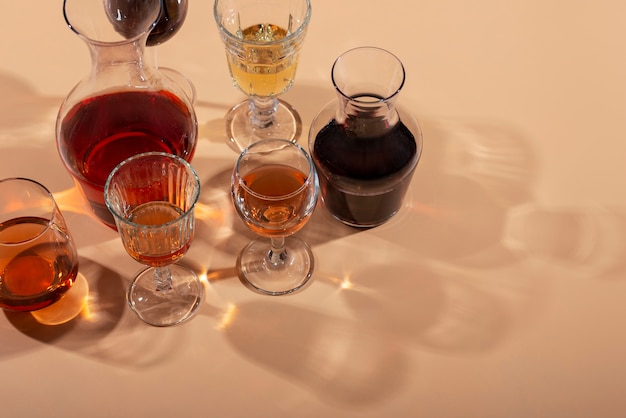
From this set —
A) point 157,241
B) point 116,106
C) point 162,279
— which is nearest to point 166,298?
point 162,279

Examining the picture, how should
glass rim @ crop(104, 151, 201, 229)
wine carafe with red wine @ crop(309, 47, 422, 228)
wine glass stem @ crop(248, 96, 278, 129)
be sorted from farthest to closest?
wine glass stem @ crop(248, 96, 278, 129)
wine carafe with red wine @ crop(309, 47, 422, 228)
glass rim @ crop(104, 151, 201, 229)

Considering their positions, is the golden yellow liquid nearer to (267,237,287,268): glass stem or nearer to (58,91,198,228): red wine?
(58,91,198,228): red wine

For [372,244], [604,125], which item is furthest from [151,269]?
[604,125]

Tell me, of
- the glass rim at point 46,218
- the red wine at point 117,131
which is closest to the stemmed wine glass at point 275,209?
the red wine at point 117,131

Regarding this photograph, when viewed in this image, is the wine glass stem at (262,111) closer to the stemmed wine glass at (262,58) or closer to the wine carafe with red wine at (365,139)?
the stemmed wine glass at (262,58)

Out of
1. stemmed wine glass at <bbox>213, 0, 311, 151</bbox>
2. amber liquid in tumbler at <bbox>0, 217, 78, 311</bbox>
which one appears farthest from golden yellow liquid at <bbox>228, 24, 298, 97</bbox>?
amber liquid in tumbler at <bbox>0, 217, 78, 311</bbox>

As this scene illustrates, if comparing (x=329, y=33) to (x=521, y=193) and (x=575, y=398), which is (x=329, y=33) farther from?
(x=575, y=398)
